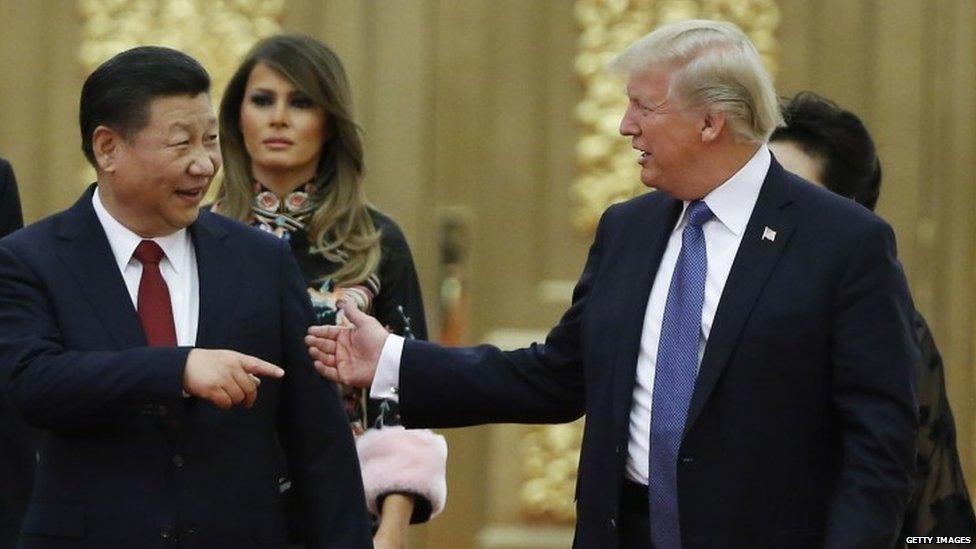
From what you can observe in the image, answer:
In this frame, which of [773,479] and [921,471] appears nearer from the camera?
[773,479]

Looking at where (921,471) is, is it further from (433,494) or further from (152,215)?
(152,215)

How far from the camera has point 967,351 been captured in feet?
20.4

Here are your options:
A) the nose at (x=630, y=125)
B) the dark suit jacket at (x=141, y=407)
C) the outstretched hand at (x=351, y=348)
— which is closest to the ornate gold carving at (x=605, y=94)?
the outstretched hand at (x=351, y=348)

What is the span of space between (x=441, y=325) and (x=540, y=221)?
0.44m

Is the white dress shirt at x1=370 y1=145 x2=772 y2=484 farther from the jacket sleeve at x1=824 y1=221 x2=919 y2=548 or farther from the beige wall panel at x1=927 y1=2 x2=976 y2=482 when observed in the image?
the beige wall panel at x1=927 y1=2 x2=976 y2=482

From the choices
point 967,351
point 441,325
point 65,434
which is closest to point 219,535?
point 65,434

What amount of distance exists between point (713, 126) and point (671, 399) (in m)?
0.50

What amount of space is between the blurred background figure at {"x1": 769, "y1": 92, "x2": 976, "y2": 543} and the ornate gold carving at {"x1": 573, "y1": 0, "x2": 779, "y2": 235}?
5.60ft

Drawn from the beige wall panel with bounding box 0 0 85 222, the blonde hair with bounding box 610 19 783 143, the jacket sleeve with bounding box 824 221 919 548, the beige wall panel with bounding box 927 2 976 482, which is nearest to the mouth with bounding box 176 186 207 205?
the blonde hair with bounding box 610 19 783 143

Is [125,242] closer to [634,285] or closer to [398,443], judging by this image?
[634,285]

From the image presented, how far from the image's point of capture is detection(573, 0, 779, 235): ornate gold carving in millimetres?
6293

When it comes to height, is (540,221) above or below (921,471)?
above

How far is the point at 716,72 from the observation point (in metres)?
3.71

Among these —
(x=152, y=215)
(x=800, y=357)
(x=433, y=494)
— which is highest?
(x=152, y=215)
